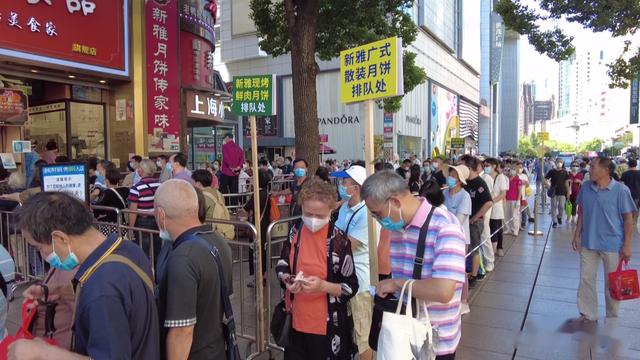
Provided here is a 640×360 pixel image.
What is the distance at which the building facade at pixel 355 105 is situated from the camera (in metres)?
32.8

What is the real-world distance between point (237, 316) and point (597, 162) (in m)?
4.73

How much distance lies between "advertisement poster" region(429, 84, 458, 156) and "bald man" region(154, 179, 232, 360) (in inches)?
1525

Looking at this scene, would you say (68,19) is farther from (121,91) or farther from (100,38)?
(121,91)

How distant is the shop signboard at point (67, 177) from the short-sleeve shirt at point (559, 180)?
12103mm

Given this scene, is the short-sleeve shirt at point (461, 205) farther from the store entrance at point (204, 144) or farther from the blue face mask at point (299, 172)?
the store entrance at point (204, 144)

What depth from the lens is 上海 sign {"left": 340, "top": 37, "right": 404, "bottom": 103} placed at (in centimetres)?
346

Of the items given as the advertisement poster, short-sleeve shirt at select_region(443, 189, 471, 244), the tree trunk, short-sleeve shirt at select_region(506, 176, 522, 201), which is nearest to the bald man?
short-sleeve shirt at select_region(443, 189, 471, 244)

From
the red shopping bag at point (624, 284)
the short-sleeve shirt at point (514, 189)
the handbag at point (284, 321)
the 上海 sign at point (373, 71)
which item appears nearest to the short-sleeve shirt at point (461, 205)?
the red shopping bag at point (624, 284)

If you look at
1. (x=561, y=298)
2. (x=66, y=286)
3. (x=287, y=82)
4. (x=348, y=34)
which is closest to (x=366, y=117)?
Answer: (x=66, y=286)

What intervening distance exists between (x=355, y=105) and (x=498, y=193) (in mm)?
23125

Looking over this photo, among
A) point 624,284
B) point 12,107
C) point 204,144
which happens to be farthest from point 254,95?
point 204,144

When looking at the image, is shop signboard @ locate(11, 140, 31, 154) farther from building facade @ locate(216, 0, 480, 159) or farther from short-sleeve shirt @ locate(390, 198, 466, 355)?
building facade @ locate(216, 0, 480, 159)

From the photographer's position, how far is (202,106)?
14.8m

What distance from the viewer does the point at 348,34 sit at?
36.5 ft
